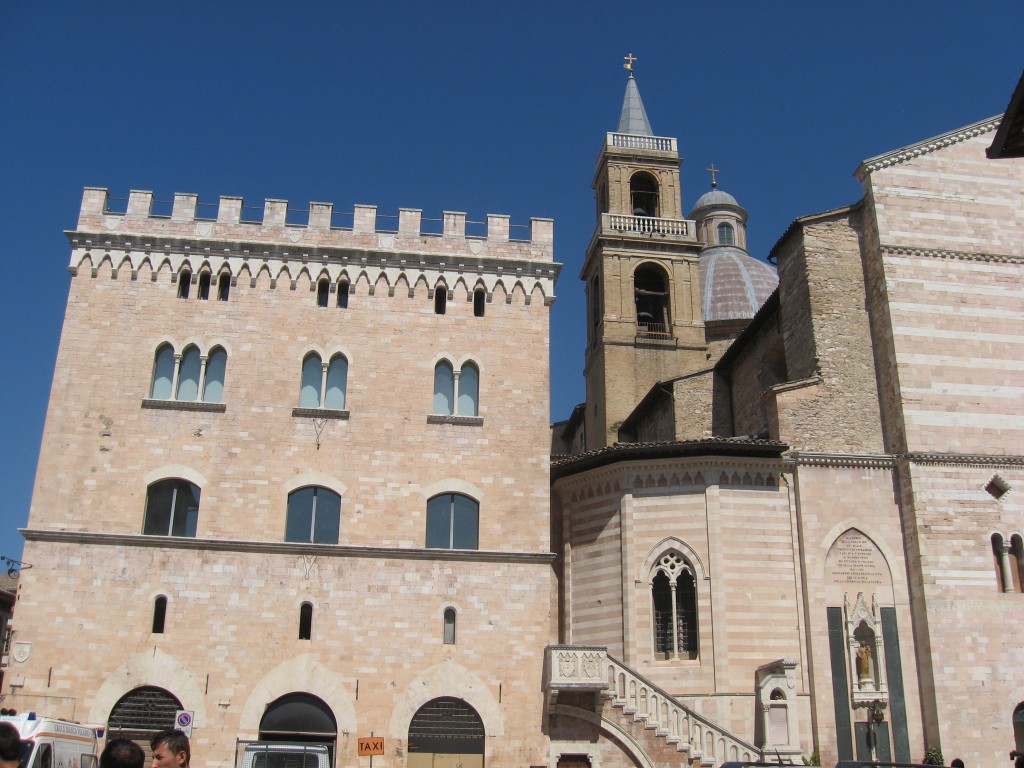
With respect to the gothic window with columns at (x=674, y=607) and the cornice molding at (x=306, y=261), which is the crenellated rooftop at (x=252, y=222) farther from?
the gothic window with columns at (x=674, y=607)

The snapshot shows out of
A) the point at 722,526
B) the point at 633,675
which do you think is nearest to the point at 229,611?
the point at 633,675

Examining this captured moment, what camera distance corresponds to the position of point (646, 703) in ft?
65.0

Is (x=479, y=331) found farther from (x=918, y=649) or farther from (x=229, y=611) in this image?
(x=918, y=649)

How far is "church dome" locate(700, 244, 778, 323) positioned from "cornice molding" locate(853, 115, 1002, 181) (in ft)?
50.8

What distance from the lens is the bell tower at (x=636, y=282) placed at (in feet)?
122

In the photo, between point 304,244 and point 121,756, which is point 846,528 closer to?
point 304,244

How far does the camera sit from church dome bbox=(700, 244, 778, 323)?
4200 centimetres

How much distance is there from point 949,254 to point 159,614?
19414 mm

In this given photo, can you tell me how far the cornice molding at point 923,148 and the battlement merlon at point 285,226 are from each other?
320 inches

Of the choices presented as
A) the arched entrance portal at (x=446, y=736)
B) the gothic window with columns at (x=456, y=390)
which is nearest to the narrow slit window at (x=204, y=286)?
the gothic window with columns at (x=456, y=390)

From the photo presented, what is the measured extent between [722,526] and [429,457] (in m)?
6.53

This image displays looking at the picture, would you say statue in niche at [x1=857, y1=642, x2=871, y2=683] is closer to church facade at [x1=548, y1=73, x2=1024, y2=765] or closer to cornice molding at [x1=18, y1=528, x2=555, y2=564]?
church facade at [x1=548, y1=73, x2=1024, y2=765]

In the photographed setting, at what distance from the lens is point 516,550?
21.0 m

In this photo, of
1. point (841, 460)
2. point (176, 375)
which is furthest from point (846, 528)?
point (176, 375)
